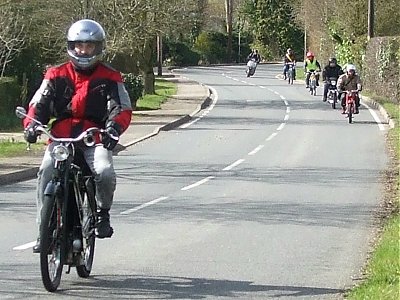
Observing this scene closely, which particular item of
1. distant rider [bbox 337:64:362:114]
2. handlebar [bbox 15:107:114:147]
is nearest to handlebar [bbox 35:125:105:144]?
handlebar [bbox 15:107:114:147]

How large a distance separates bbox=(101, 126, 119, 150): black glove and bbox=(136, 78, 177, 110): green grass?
96.0 feet

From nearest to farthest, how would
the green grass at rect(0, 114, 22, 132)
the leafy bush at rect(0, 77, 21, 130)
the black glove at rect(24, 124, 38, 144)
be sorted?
the black glove at rect(24, 124, 38, 144) → the green grass at rect(0, 114, 22, 132) → the leafy bush at rect(0, 77, 21, 130)

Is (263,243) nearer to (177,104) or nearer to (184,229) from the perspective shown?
(184,229)

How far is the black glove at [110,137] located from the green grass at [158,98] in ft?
96.0

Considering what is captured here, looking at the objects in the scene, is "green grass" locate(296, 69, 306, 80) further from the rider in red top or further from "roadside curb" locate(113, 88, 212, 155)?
the rider in red top

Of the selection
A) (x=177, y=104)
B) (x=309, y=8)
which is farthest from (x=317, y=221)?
(x=309, y=8)

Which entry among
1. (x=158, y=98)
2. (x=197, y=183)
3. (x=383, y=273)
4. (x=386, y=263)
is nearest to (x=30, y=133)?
(x=383, y=273)

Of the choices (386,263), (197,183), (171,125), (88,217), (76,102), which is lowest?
(171,125)

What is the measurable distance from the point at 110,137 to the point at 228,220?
5.04m

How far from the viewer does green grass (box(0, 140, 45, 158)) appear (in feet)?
68.8

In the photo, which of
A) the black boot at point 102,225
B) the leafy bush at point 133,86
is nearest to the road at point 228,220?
the black boot at point 102,225

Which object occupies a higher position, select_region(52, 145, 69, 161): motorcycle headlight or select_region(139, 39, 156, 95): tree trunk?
select_region(52, 145, 69, 161): motorcycle headlight

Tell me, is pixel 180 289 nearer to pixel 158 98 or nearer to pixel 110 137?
pixel 110 137

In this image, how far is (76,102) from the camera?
783 cm
